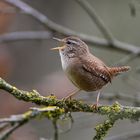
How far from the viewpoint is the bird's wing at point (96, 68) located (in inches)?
151

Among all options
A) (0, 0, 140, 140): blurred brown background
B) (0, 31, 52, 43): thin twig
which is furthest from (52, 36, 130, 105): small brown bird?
(0, 0, 140, 140): blurred brown background

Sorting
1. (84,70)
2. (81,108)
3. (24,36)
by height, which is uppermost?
(24,36)

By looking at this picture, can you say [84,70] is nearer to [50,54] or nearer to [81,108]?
[81,108]

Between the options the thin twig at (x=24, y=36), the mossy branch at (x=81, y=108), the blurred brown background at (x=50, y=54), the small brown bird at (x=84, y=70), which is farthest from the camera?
the blurred brown background at (x=50, y=54)

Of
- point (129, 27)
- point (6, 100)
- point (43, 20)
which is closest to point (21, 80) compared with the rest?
point (6, 100)

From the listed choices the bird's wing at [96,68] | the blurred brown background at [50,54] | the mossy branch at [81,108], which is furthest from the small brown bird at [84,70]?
the blurred brown background at [50,54]

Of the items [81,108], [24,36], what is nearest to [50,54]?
[24,36]

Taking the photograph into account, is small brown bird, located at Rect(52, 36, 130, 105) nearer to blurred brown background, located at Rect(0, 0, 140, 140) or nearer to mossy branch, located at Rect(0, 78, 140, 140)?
mossy branch, located at Rect(0, 78, 140, 140)

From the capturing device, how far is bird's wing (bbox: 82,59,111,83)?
3.82 metres

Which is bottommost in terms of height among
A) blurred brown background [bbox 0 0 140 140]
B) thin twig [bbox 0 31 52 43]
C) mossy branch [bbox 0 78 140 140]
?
mossy branch [bbox 0 78 140 140]

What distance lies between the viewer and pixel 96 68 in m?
3.87

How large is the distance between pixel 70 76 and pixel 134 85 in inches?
111

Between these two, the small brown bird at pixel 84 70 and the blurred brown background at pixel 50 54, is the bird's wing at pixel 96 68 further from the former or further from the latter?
the blurred brown background at pixel 50 54

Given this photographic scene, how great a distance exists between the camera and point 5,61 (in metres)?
8.38
